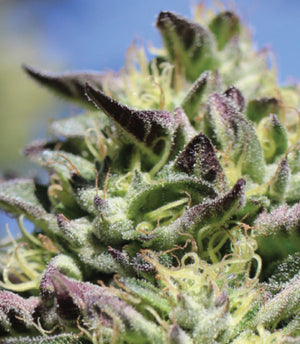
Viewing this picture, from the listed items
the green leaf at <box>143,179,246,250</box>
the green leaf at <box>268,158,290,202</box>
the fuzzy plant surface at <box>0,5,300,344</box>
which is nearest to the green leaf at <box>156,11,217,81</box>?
the fuzzy plant surface at <box>0,5,300,344</box>

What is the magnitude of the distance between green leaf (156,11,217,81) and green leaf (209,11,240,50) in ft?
0.48

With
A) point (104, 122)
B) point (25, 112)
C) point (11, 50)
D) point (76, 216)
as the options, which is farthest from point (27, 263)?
point (11, 50)

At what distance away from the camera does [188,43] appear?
2510mm

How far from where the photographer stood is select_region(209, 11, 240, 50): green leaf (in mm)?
2666

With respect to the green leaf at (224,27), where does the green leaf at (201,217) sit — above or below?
below

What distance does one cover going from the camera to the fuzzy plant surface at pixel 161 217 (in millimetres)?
1553

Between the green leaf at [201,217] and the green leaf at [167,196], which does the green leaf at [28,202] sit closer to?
the green leaf at [167,196]

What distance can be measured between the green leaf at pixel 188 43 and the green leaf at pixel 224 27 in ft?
0.48

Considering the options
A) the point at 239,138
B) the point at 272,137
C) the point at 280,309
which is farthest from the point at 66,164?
the point at 280,309

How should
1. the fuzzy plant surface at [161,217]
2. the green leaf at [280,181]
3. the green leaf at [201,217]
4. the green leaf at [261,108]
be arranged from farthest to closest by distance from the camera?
the green leaf at [261,108], the green leaf at [280,181], the green leaf at [201,217], the fuzzy plant surface at [161,217]

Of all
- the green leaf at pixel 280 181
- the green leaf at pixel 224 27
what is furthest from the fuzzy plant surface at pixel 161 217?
the green leaf at pixel 224 27

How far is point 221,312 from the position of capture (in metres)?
1.50

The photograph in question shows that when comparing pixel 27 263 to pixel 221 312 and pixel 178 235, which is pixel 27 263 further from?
pixel 221 312

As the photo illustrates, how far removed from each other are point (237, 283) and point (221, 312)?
24cm
